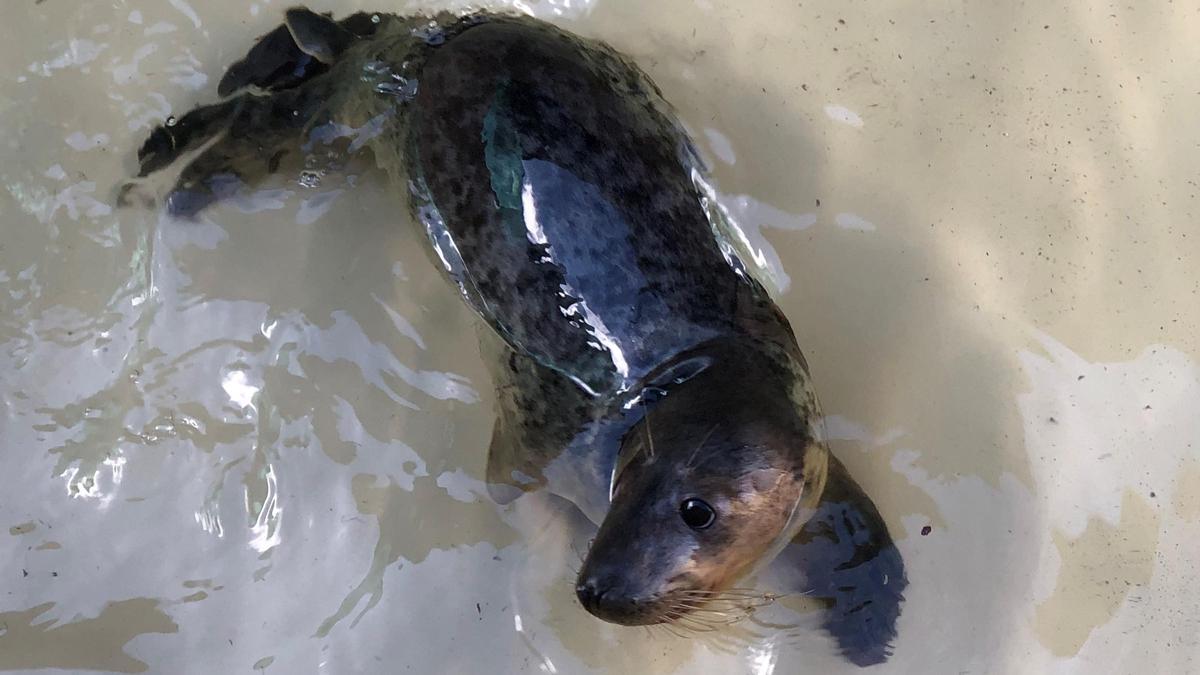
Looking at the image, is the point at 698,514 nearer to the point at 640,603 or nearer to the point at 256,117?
the point at 640,603

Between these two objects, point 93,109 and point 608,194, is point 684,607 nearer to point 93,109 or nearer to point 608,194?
point 608,194

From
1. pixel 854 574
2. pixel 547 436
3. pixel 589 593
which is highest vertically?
pixel 589 593

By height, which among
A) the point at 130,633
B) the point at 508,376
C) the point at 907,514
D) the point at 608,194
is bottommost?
the point at 130,633

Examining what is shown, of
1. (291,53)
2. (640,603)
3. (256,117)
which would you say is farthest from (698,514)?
(291,53)

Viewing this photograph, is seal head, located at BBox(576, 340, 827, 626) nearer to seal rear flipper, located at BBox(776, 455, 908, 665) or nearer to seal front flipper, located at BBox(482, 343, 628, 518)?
seal front flipper, located at BBox(482, 343, 628, 518)

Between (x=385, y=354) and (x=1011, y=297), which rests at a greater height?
(x=1011, y=297)

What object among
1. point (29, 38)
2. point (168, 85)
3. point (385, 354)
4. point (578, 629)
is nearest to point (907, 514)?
point (578, 629)

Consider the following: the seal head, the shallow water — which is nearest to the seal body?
the seal head
